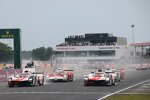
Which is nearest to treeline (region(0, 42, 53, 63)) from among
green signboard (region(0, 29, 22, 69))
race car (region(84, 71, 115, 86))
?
green signboard (region(0, 29, 22, 69))

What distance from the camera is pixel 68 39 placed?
531 feet

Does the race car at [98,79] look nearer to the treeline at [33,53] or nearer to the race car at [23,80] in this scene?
the race car at [23,80]

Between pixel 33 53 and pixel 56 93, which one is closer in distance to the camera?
pixel 56 93

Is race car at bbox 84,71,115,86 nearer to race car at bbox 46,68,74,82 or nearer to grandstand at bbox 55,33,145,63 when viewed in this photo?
race car at bbox 46,68,74,82

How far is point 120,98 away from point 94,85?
11.8 meters

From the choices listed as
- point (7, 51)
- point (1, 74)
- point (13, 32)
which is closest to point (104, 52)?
point (7, 51)

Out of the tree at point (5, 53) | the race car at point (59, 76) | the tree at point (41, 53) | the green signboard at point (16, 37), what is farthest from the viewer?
the tree at point (41, 53)

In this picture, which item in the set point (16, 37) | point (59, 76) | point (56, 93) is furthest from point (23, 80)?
point (16, 37)

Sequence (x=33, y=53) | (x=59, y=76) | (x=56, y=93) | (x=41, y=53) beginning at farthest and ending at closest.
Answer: (x=41, y=53) → (x=33, y=53) → (x=59, y=76) → (x=56, y=93)

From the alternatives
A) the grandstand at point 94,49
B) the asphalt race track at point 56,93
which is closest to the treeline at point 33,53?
the grandstand at point 94,49

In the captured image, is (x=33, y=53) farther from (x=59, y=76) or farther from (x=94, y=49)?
(x=59, y=76)

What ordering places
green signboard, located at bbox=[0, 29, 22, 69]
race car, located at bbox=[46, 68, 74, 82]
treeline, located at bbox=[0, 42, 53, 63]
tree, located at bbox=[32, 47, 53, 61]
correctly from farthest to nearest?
tree, located at bbox=[32, 47, 53, 61] → treeline, located at bbox=[0, 42, 53, 63] → green signboard, located at bbox=[0, 29, 22, 69] → race car, located at bbox=[46, 68, 74, 82]

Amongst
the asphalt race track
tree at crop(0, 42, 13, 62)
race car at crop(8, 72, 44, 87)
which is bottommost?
the asphalt race track

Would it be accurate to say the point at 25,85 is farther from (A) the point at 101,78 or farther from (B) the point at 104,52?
(B) the point at 104,52
